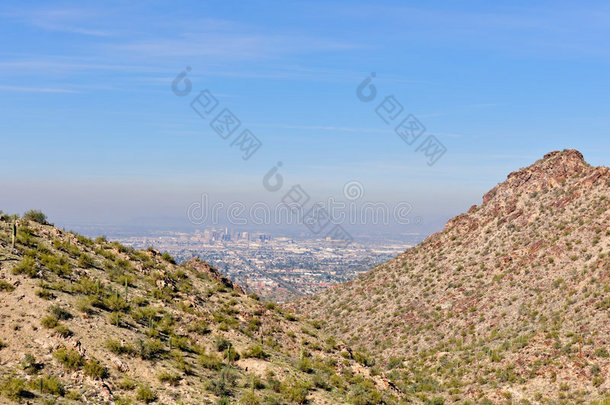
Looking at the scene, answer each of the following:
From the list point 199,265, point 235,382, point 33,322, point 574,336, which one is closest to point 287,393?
point 235,382

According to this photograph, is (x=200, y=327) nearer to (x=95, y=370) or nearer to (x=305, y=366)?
(x=305, y=366)

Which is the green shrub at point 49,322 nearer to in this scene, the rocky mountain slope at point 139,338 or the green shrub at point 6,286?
the rocky mountain slope at point 139,338

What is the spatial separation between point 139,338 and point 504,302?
4143cm

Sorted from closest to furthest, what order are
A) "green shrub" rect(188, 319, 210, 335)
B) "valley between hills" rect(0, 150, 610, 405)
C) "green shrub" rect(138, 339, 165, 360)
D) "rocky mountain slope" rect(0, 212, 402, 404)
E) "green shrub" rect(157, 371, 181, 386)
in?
"rocky mountain slope" rect(0, 212, 402, 404) < "valley between hills" rect(0, 150, 610, 405) < "green shrub" rect(157, 371, 181, 386) < "green shrub" rect(138, 339, 165, 360) < "green shrub" rect(188, 319, 210, 335)

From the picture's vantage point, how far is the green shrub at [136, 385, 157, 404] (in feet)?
65.8

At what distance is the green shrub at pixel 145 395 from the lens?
65.8 feet

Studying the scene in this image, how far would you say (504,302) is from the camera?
51.1 meters

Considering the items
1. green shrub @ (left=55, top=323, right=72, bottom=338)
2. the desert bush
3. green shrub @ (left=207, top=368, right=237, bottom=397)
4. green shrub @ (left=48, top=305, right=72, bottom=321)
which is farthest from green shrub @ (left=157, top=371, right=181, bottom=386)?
green shrub @ (left=48, top=305, right=72, bottom=321)

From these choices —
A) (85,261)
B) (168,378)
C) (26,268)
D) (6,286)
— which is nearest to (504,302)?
(168,378)

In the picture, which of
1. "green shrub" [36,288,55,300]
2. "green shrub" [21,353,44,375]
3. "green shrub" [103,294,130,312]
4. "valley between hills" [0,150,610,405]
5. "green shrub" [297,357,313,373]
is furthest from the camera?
"green shrub" [297,357,313,373]

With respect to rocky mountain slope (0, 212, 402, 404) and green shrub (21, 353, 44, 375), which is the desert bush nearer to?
rocky mountain slope (0, 212, 402, 404)

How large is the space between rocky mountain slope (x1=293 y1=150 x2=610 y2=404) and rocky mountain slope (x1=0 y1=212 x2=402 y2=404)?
10.6 m

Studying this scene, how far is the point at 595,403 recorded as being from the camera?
1194 inches

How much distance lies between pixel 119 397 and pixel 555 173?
72220 mm
